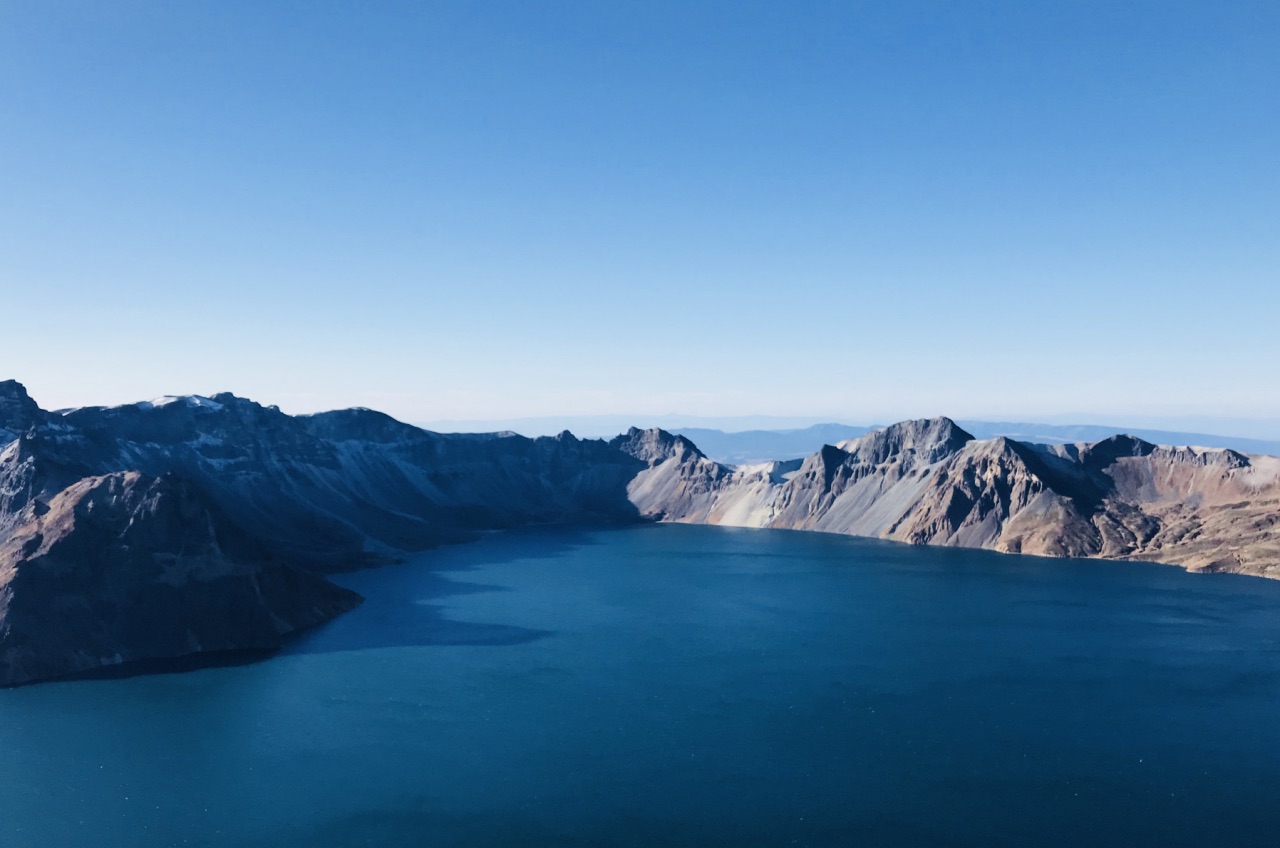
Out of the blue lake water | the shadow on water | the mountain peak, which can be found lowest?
the blue lake water

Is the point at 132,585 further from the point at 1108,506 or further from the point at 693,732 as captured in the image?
the point at 1108,506

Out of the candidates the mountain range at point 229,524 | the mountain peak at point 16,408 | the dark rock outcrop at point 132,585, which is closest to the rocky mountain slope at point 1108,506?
the mountain range at point 229,524

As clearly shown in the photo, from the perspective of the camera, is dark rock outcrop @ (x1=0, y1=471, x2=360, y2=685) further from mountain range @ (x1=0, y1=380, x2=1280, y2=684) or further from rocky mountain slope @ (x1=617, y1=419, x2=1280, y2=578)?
rocky mountain slope @ (x1=617, y1=419, x2=1280, y2=578)

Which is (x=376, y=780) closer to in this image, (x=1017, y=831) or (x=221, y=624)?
(x=1017, y=831)

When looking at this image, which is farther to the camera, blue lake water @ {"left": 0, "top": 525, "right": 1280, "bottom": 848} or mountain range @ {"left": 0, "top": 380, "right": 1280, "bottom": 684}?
mountain range @ {"left": 0, "top": 380, "right": 1280, "bottom": 684}

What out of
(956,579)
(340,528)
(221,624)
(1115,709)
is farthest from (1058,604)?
(340,528)

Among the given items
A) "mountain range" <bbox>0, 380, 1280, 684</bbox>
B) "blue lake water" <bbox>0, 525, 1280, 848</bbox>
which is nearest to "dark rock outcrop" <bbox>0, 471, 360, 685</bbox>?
"mountain range" <bbox>0, 380, 1280, 684</bbox>

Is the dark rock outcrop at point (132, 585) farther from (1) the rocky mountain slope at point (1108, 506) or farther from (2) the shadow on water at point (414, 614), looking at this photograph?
(1) the rocky mountain slope at point (1108, 506)
